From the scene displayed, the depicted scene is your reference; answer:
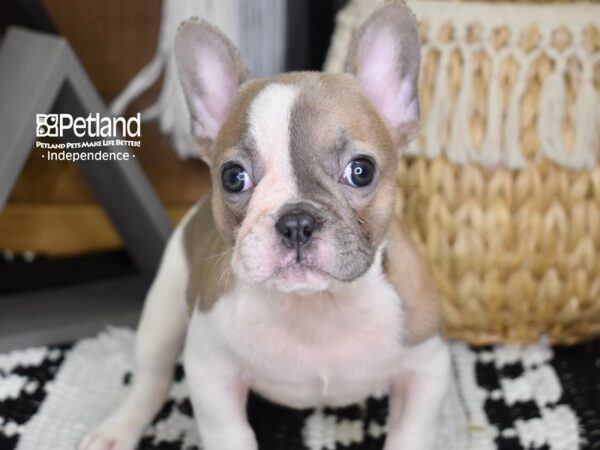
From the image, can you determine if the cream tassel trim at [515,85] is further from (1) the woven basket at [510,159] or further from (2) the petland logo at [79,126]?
(2) the petland logo at [79,126]

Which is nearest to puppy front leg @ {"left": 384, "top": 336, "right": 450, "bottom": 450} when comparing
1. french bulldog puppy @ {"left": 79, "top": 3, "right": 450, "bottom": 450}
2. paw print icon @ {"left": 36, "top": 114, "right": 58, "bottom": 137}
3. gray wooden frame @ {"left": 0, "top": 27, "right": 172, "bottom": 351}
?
french bulldog puppy @ {"left": 79, "top": 3, "right": 450, "bottom": 450}

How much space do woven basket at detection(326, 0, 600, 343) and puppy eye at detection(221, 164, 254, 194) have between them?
52 cm

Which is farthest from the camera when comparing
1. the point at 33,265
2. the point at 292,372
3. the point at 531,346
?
the point at 33,265

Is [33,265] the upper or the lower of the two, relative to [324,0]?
lower

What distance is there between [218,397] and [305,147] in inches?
14.0

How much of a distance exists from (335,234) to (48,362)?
78cm

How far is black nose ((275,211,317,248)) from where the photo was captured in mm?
968

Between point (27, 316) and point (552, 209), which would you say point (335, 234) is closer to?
point (552, 209)

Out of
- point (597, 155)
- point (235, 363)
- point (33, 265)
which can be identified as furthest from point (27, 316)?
point (597, 155)

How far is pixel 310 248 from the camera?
975 millimetres

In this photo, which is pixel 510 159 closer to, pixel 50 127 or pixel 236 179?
pixel 236 179

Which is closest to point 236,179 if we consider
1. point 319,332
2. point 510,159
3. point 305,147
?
point 305,147

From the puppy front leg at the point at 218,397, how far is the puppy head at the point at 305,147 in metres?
0.16

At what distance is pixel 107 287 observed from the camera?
6.05 feet
